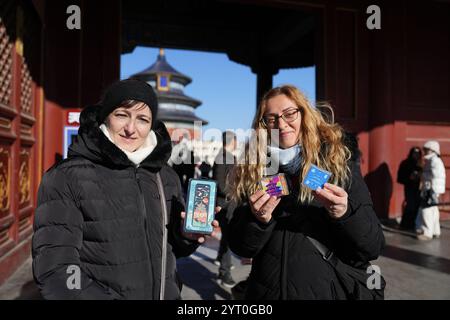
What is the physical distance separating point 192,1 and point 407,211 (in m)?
7.37

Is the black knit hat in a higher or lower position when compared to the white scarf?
higher

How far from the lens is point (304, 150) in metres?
1.74

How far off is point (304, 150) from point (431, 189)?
6.02 meters

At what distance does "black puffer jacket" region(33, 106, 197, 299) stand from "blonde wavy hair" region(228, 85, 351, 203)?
448 mm

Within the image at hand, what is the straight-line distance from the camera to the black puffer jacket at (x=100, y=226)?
1460 mm

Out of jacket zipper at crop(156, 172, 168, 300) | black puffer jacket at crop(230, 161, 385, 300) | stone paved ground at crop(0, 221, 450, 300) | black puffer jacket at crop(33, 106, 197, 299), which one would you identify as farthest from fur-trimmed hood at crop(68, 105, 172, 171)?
stone paved ground at crop(0, 221, 450, 300)

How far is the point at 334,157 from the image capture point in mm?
1685

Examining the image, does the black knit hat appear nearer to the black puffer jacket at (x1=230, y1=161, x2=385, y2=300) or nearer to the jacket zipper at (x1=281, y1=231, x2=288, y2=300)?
the black puffer jacket at (x1=230, y1=161, x2=385, y2=300)

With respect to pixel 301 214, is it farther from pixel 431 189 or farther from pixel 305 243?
pixel 431 189

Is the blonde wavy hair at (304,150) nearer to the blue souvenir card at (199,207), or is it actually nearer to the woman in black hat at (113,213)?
the blue souvenir card at (199,207)

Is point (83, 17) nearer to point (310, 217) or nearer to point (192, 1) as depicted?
point (192, 1)

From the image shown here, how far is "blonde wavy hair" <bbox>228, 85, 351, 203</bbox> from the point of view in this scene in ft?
5.48

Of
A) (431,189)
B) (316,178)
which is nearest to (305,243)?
(316,178)

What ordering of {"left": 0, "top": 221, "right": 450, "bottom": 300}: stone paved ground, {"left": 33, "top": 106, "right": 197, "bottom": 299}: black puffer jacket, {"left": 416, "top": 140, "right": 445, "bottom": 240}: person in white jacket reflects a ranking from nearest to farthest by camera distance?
{"left": 33, "top": 106, "right": 197, "bottom": 299}: black puffer jacket
{"left": 0, "top": 221, "right": 450, "bottom": 300}: stone paved ground
{"left": 416, "top": 140, "right": 445, "bottom": 240}: person in white jacket
